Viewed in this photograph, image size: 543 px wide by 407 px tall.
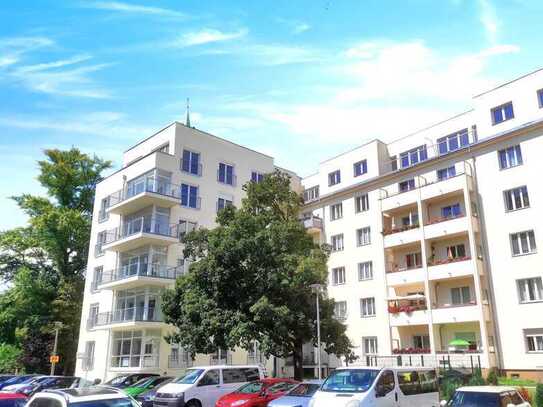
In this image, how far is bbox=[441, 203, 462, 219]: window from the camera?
31989 mm

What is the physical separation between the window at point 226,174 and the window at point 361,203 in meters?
10.5

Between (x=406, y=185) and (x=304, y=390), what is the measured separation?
22346mm

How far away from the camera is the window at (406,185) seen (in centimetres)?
3503

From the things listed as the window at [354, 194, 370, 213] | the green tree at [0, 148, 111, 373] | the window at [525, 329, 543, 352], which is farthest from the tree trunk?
the green tree at [0, 148, 111, 373]

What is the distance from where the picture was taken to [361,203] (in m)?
38.0

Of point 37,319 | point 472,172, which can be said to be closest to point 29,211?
point 37,319

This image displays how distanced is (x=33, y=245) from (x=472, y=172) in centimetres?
3950

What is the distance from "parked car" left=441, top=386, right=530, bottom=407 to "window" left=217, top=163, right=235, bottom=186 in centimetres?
2916

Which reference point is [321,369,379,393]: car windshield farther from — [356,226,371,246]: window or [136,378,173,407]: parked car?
[356,226,371,246]: window

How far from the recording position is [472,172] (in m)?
31.5

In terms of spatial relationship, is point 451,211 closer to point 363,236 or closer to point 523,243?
point 523,243

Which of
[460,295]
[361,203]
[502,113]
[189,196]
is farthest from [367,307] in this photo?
[502,113]

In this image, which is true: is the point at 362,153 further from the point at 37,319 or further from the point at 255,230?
the point at 37,319

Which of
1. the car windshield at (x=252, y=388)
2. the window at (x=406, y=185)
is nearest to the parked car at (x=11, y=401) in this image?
the car windshield at (x=252, y=388)
